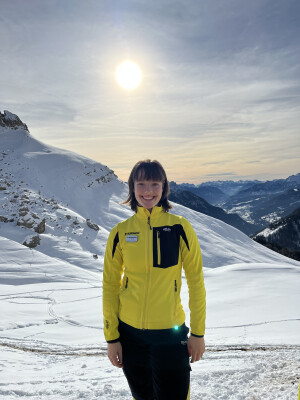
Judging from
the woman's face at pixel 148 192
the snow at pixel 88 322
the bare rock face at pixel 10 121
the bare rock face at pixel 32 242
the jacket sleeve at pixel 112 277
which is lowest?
the snow at pixel 88 322

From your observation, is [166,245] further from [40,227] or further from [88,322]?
[40,227]

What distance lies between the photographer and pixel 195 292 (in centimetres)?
257

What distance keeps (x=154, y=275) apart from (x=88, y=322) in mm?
8793

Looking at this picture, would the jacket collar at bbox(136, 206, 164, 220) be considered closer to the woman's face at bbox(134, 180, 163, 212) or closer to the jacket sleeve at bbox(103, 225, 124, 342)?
the woman's face at bbox(134, 180, 163, 212)

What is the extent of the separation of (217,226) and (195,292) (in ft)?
140

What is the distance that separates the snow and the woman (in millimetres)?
2084

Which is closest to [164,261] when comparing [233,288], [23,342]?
[23,342]

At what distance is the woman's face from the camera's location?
2.66 m

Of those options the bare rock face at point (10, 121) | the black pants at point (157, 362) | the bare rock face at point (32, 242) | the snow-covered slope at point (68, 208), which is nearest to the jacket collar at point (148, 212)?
the black pants at point (157, 362)

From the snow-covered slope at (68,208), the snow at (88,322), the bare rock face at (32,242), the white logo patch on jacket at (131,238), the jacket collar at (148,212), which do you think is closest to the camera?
the white logo patch on jacket at (131,238)

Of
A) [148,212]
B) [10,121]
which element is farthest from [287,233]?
[148,212]

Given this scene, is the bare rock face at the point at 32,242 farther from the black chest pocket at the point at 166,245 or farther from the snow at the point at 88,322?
the black chest pocket at the point at 166,245

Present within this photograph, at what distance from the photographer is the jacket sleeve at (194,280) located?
2533 millimetres

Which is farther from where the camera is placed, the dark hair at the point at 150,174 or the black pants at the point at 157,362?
the dark hair at the point at 150,174
